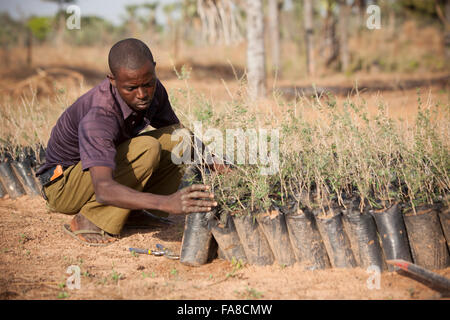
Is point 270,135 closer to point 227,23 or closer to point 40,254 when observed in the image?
point 40,254

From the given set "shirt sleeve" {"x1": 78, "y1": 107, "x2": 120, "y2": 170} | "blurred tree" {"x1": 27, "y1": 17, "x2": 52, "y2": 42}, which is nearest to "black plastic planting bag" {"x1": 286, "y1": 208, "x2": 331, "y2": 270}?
"shirt sleeve" {"x1": 78, "y1": 107, "x2": 120, "y2": 170}

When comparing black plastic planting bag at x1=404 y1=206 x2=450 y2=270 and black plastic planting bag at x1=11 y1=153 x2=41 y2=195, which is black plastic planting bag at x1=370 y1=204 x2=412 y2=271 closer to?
black plastic planting bag at x1=404 y1=206 x2=450 y2=270

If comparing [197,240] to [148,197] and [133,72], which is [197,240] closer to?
[148,197]

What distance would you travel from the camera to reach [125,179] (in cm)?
298

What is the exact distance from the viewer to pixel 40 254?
291 cm

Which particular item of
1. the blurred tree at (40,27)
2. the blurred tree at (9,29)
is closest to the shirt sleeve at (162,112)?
the blurred tree at (9,29)

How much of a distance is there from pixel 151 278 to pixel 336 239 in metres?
1.11

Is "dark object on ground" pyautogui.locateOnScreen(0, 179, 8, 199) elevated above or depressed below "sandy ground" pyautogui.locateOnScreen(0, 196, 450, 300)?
above

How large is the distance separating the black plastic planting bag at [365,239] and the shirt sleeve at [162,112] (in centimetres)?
159

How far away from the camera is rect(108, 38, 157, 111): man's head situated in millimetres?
2594

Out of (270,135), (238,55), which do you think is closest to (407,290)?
(270,135)

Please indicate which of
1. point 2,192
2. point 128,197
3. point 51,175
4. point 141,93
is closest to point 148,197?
point 128,197

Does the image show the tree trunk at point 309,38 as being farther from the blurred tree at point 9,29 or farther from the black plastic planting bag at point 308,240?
the blurred tree at point 9,29

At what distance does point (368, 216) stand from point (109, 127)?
1.66m
